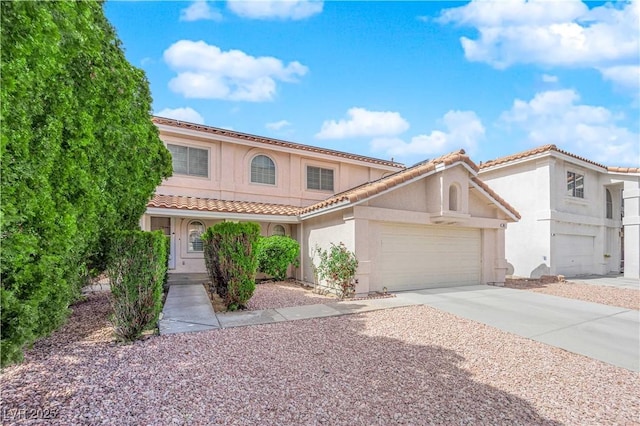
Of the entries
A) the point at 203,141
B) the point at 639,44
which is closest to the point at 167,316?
the point at 203,141

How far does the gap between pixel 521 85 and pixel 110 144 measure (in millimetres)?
15656

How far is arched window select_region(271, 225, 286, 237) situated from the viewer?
48.8ft

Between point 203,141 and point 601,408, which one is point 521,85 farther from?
point 203,141

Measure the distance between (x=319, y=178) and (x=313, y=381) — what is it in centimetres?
1341

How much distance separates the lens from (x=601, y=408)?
3.70 metres

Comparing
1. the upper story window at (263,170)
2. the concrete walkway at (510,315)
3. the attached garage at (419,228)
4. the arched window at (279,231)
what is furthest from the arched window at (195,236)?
the attached garage at (419,228)

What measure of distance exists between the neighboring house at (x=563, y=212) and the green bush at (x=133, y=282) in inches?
701

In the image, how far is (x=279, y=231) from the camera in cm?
1498

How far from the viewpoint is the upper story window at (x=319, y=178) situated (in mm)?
16594

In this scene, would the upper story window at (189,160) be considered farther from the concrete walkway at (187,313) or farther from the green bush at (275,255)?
the concrete walkway at (187,313)

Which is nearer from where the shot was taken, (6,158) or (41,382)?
(6,158)

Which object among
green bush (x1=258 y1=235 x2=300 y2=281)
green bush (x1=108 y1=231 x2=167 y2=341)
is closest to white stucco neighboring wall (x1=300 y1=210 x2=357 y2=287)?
green bush (x1=258 y1=235 x2=300 y2=281)

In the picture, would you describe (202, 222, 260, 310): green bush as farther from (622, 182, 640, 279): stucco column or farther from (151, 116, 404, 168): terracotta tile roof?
(622, 182, 640, 279): stucco column

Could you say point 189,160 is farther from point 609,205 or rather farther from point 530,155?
point 609,205
